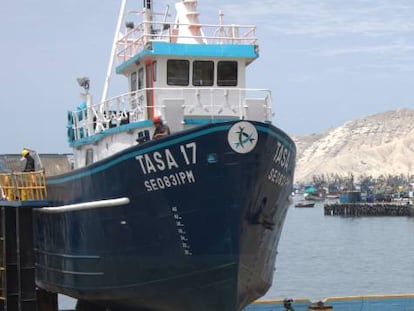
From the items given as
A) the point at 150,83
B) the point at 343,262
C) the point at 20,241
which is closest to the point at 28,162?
the point at 20,241

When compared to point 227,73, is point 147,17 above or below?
above

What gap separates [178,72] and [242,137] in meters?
3.41

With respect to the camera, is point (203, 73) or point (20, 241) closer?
point (203, 73)

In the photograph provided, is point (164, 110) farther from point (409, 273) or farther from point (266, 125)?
point (409, 273)

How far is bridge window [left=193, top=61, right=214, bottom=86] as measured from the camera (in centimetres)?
1959

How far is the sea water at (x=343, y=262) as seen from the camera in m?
43.3

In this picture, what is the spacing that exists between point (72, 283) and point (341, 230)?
81.6m

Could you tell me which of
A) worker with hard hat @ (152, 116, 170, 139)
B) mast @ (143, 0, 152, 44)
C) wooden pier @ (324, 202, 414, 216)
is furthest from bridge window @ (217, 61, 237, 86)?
wooden pier @ (324, 202, 414, 216)

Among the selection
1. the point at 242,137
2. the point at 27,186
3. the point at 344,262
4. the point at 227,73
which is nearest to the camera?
the point at 242,137

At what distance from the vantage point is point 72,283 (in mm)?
19688

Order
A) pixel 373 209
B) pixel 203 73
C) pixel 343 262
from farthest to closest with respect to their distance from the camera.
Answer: pixel 373 209 → pixel 343 262 → pixel 203 73

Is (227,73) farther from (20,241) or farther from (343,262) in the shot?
(343,262)

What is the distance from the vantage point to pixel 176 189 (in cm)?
1702

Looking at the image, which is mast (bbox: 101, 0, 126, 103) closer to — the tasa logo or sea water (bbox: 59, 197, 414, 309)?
the tasa logo
